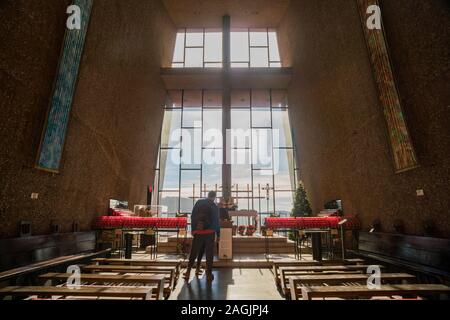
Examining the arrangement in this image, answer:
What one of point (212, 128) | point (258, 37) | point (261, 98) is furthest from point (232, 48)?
point (212, 128)

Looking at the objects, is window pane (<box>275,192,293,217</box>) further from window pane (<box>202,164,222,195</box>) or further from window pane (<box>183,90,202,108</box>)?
window pane (<box>183,90,202,108</box>)

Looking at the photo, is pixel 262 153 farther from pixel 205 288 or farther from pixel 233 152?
pixel 205 288

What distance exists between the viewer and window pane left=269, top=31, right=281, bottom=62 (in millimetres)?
13547

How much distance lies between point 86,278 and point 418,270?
4.35m

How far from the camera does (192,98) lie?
526 inches

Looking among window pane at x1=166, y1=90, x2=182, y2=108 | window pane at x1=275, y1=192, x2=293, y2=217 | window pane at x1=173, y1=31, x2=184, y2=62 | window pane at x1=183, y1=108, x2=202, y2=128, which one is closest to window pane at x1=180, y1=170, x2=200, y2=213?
window pane at x1=183, y1=108, x2=202, y2=128

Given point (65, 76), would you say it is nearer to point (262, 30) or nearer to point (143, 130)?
point (143, 130)

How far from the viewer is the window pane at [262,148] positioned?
1250 centimetres

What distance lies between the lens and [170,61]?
43.1 feet

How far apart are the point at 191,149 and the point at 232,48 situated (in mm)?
5809


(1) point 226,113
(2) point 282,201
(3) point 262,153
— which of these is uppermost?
(1) point 226,113

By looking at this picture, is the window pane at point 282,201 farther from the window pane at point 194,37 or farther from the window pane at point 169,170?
the window pane at point 194,37

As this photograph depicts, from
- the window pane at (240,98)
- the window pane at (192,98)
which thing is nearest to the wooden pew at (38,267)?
the window pane at (192,98)

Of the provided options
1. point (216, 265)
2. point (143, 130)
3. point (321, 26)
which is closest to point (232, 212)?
point (216, 265)
